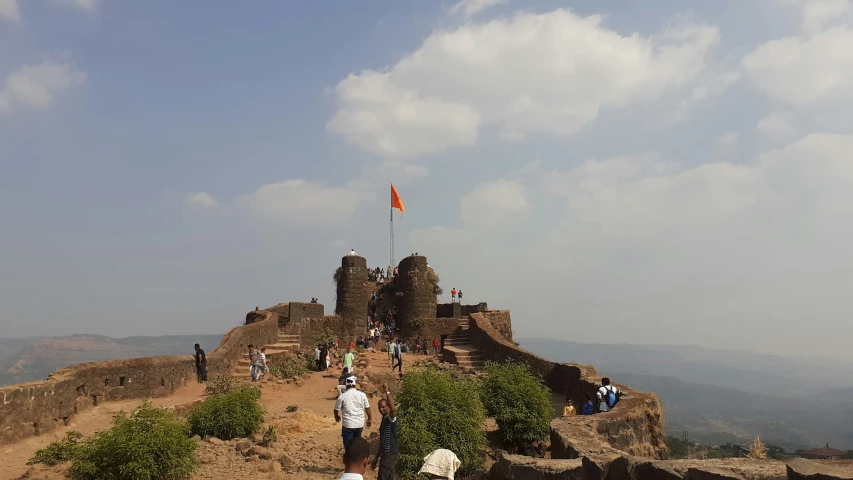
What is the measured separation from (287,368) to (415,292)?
377 inches

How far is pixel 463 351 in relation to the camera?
2472cm

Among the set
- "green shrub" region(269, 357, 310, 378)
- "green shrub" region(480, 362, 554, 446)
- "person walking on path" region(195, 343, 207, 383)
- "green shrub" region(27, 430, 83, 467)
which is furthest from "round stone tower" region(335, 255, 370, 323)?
"green shrub" region(27, 430, 83, 467)

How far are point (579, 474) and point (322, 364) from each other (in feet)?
62.3

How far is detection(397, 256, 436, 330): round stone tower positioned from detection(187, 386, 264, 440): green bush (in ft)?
58.2

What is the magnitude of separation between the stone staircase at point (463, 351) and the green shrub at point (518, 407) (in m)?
9.51

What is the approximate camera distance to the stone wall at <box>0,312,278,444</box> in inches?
450

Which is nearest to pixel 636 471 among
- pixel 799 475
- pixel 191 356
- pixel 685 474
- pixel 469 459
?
pixel 685 474

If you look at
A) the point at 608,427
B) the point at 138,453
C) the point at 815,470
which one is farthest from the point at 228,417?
the point at 815,470

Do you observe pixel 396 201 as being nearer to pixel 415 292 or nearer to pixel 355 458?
pixel 415 292

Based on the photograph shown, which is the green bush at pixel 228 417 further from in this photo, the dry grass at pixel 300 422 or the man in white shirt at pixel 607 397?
the man in white shirt at pixel 607 397

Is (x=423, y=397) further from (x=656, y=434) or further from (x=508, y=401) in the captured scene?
(x=656, y=434)

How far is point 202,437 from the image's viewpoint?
38.3 feet

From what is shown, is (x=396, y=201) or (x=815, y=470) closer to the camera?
(x=815, y=470)

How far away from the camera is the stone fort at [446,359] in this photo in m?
4.98
